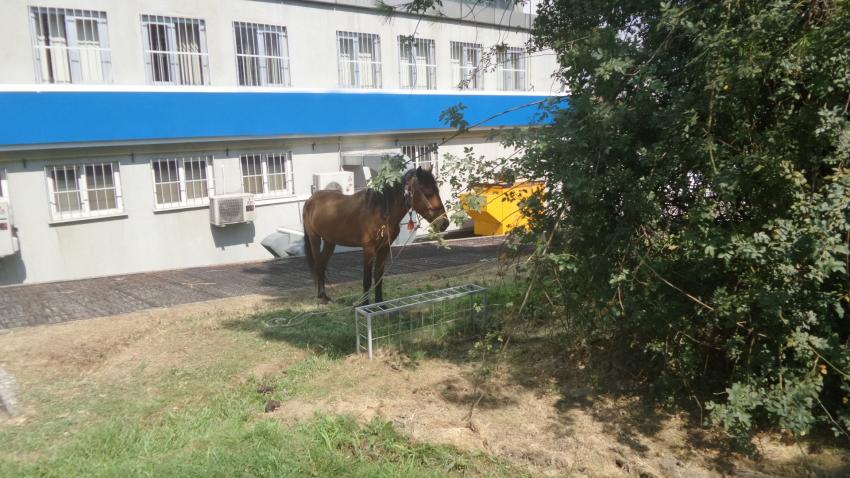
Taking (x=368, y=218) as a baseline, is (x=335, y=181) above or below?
above

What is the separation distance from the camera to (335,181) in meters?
14.9

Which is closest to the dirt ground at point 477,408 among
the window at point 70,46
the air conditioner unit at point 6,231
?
the air conditioner unit at point 6,231

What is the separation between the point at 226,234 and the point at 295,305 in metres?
6.01

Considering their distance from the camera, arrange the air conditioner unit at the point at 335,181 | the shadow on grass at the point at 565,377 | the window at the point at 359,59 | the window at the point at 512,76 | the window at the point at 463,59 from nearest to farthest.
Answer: the shadow on grass at the point at 565,377 < the air conditioner unit at the point at 335,181 < the window at the point at 359,59 < the window at the point at 463,59 < the window at the point at 512,76

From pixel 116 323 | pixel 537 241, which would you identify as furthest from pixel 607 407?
pixel 116 323

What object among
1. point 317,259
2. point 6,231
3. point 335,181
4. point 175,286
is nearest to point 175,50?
point 335,181

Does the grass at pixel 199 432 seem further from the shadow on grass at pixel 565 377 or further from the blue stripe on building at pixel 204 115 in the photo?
the blue stripe on building at pixel 204 115

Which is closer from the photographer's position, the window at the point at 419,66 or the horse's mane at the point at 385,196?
the horse's mane at the point at 385,196

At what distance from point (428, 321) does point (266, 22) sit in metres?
9.79

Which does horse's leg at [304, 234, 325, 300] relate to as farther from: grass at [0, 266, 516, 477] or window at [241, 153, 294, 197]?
window at [241, 153, 294, 197]

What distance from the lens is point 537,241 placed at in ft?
14.5

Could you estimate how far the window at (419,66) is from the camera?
650 inches

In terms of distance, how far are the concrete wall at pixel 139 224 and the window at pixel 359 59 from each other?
147 centimetres

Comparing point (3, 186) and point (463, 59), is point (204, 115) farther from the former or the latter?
point (463, 59)
